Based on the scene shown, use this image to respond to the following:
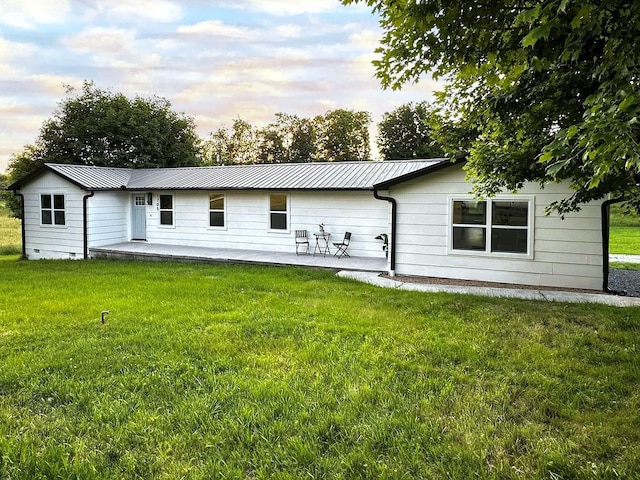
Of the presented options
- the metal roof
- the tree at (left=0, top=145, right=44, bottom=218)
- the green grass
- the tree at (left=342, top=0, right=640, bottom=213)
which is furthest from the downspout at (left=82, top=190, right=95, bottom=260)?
the tree at (left=342, top=0, right=640, bottom=213)

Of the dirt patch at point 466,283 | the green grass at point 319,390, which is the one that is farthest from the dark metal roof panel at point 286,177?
the green grass at point 319,390

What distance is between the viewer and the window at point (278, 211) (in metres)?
12.6

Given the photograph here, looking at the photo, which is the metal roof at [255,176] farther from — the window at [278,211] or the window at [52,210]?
the window at [52,210]

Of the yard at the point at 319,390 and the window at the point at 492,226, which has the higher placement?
the window at the point at 492,226

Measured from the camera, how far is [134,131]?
24.3m

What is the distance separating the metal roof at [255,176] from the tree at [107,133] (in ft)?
29.2

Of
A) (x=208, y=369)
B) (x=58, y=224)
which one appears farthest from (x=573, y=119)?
(x=58, y=224)

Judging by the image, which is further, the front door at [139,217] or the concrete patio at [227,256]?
the front door at [139,217]

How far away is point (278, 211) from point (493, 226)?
6193 mm

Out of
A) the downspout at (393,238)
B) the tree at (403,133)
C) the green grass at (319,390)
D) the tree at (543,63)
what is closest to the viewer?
the tree at (543,63)

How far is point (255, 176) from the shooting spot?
1381 centimetres

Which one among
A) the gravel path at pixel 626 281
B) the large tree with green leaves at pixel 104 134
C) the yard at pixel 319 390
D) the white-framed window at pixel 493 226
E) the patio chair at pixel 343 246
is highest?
the large tree with green leaves at pixel 104 134

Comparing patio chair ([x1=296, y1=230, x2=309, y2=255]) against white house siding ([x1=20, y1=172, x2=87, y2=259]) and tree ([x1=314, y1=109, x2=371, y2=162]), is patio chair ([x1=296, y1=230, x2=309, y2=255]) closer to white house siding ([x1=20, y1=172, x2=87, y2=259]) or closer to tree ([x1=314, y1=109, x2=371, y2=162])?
white house siding ([x1=20, y1=172, x2=87, y2=259])

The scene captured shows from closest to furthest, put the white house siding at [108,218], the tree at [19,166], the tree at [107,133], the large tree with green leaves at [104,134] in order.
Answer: the white house siding at [108,218]
the tree at [19,166]
the large tree with green leaves at [104,134]
the tree at [107,133]
